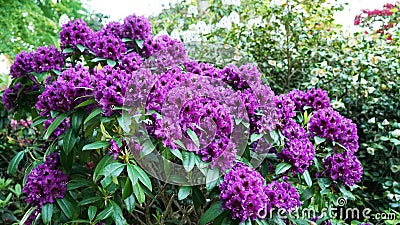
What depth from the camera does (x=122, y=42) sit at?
1.66 metres

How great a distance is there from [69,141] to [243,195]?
57 cm

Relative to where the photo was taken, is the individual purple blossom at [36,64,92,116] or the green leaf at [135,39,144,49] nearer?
the individual purple blossom at [36,64,92,116]

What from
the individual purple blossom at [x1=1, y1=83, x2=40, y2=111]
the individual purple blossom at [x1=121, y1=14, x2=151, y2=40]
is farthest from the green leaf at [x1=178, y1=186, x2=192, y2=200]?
the individual purple blossom at [x1=1, y1=83, x2=40, y2=111]

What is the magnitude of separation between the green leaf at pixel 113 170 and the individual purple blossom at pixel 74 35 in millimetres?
751

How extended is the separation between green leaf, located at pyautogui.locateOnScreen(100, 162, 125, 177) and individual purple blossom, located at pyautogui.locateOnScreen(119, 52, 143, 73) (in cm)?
44

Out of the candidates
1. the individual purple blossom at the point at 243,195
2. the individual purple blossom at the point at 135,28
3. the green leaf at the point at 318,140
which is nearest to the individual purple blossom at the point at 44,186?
the individual purple blossom at the point at 243,195

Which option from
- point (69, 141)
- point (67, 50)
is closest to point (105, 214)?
point (69, 141)

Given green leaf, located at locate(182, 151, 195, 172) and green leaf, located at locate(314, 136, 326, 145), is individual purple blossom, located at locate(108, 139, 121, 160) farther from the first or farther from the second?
green leaf, located at locate(314, 136, 326, 145)

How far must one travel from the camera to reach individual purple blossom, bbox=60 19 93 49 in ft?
5.55

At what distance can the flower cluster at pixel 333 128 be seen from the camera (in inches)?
57.4

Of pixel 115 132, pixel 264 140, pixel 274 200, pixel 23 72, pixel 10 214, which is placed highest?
pixel 23 72

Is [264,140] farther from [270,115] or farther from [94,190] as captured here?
[94,190]

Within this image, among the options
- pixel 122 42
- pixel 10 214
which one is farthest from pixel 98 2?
pixel 122 42

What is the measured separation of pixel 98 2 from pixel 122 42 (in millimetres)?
3850
